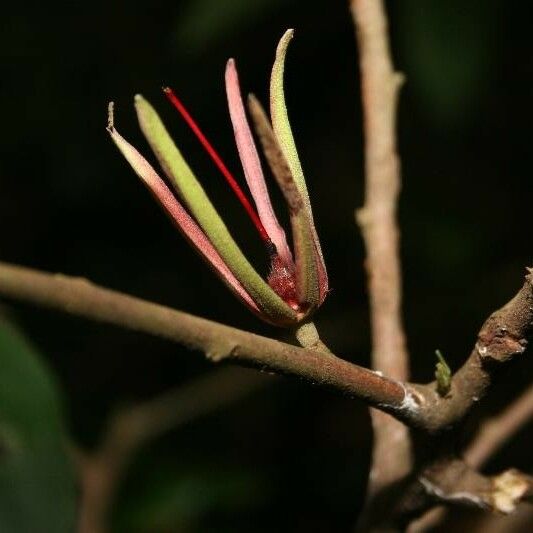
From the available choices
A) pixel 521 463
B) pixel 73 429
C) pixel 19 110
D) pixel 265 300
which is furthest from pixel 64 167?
pixel 265 300

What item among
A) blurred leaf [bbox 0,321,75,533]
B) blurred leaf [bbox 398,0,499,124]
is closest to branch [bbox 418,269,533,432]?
blurred leaf [bbox 0,321,75,533]

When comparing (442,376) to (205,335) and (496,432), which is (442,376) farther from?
(496,432)

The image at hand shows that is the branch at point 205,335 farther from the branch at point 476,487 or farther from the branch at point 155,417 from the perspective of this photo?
the branch at point 155,417

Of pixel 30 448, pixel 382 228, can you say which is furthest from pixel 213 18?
pixel 30 448

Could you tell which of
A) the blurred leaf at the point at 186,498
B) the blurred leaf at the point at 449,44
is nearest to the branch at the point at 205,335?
the blurred leaf at the point at 449,44

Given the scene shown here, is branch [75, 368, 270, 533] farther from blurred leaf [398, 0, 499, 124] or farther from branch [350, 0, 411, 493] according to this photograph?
branch [350, 0, 411, 493]

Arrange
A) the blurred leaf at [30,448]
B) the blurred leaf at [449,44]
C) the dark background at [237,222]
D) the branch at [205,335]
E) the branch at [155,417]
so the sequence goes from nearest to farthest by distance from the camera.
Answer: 1. the branch at [205,335]
2. the blurred leaf at [30,448]
3. the blurred leaf at [449,44]
4. the branch at [155,417]
5. the dark background at [237,222]

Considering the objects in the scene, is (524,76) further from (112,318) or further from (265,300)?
(112,318)

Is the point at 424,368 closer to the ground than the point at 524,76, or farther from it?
closer to the ground
